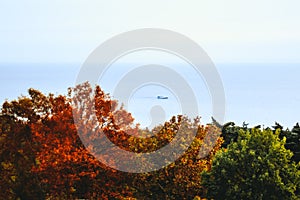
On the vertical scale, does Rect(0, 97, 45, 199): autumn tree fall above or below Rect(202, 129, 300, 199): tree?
above

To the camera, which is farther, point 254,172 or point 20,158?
point 20,158

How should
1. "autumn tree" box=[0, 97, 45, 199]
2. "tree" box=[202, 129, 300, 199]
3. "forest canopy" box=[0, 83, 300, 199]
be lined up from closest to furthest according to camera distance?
1. "tree" box=[202, 129, 300, 199]
2. "forest canopy" box=[0, 83, 300, 199]
3. "autumn tree" box=[0, 97, 45, 199]

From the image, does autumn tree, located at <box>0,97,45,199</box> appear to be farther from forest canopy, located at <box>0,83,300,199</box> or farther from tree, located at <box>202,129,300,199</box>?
tree, located at <box>202,129,300,199</box>

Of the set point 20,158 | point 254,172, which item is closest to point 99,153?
point 20,158

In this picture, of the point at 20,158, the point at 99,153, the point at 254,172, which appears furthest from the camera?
the point at 20,158

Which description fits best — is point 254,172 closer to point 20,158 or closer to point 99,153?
point 99,153

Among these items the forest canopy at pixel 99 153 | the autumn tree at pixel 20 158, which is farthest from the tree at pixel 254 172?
the autumn tree at pixel 20 158

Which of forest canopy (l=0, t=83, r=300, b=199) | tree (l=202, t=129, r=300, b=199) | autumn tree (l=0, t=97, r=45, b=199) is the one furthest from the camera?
autumn tree (l=0, t=97, r=45, b=199)

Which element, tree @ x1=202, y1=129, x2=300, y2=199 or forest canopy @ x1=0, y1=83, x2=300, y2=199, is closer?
tree @ x1=202, y1=129, x2=300, y2=199

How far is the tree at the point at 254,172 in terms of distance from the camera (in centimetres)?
2156

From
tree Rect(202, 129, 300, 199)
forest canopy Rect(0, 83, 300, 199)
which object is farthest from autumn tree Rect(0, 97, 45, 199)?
tree Rect(202, 129, 300, 199)

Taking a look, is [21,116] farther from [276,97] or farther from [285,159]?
[276,97]

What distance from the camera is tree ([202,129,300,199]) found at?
70.7ft

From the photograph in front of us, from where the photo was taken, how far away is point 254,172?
2166cm
